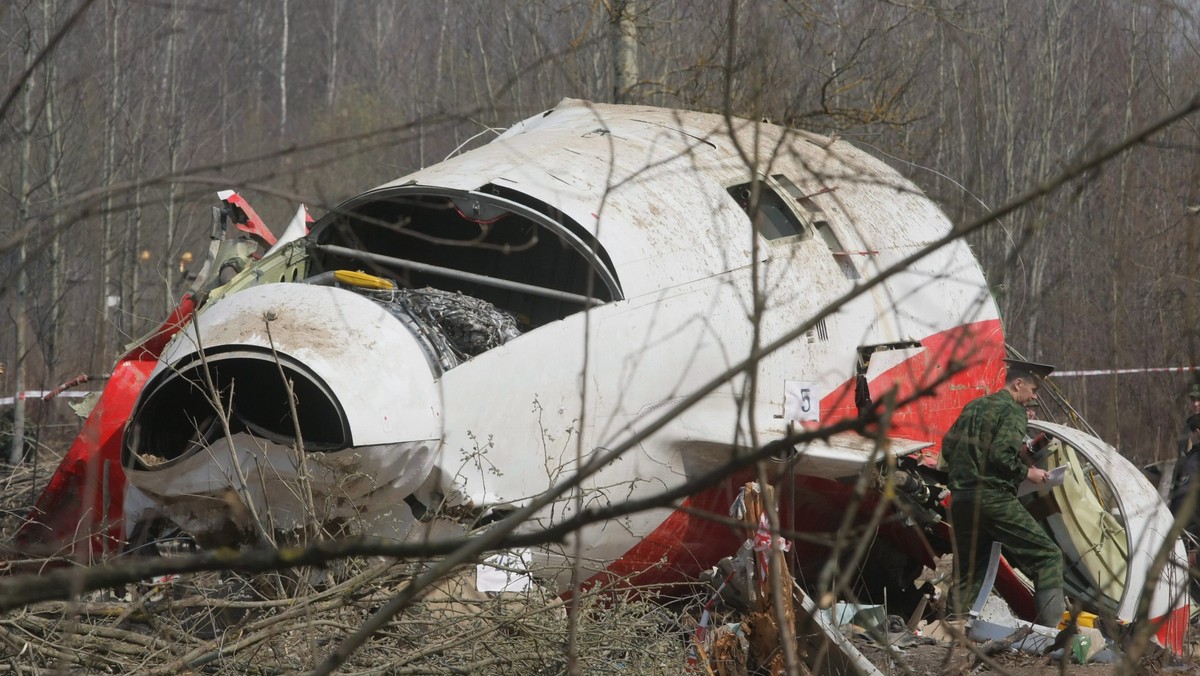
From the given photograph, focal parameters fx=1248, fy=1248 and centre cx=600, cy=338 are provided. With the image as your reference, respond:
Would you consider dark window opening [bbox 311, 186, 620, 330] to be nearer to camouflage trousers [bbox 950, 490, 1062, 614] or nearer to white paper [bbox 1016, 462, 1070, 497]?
camouflage trousers [bbox 950, 490, 1062, 614]

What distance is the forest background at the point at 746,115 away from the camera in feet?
39.1

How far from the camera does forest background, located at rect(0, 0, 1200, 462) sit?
11930mm

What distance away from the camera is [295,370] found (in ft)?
16.8

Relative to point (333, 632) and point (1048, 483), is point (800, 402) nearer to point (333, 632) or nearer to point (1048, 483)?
point (1048, 483)

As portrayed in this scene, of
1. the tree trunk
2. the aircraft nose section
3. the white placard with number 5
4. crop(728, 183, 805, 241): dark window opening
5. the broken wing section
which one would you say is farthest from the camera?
the tree trunk

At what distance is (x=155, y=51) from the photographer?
61.0 ft

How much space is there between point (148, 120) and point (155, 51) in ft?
4.61

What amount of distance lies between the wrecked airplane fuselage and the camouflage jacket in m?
0.27

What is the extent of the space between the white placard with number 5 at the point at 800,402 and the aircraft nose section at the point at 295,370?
183 centimetres

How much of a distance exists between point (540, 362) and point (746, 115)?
18.1ft

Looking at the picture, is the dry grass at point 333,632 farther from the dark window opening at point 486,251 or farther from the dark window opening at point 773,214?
the dark window opening at point 773,214

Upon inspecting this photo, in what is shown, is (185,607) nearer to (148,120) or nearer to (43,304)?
(43,304)

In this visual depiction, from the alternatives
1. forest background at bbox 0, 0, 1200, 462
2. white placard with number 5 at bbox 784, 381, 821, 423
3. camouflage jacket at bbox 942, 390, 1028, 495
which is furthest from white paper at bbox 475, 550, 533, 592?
camouflage jacket at bbox 942, 390, 1028, 495

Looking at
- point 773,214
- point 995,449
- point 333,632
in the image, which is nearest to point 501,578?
point 333,632
